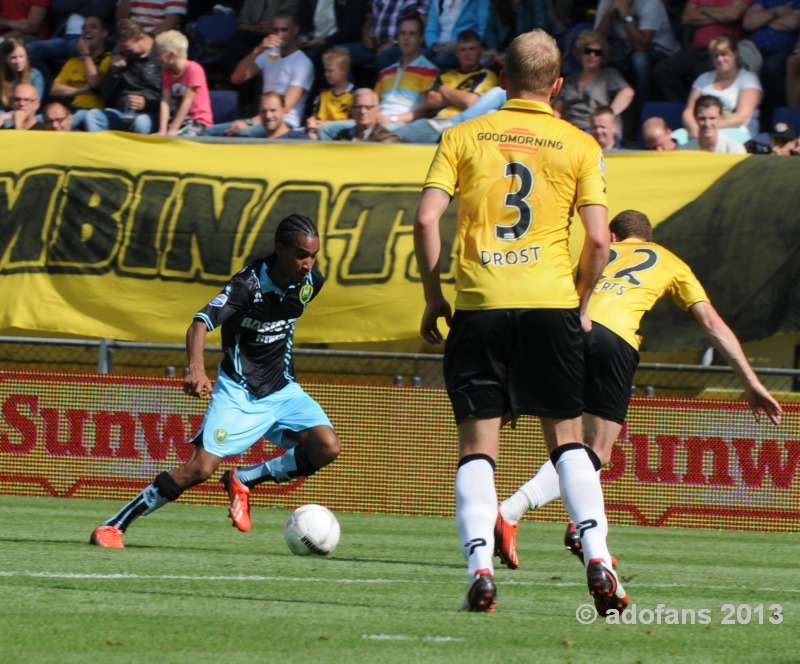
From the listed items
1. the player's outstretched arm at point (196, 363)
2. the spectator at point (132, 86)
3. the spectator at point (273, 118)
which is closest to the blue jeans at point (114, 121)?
the spectator at point (132, 86)

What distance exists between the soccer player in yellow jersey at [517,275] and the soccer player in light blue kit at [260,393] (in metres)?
3.07

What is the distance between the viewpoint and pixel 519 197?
19.2ft

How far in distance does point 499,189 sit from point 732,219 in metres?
7.57

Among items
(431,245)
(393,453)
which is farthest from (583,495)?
(393,453)

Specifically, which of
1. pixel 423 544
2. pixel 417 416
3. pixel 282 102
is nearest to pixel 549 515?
pixel 417 416

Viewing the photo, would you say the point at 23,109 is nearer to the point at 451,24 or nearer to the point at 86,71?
the point at 86,71

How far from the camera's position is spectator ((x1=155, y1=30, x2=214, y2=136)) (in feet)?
52.8

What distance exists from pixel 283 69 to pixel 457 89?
2.34 m

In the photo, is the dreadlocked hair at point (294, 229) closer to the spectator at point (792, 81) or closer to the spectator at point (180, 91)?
the spectator at point (180, 91)

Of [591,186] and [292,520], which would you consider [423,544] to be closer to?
[292,520]

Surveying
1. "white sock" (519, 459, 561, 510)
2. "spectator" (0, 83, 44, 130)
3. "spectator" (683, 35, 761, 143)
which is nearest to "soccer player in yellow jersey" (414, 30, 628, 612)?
"white sock" (519, 459, 561, 510)

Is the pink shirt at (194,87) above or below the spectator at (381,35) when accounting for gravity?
below

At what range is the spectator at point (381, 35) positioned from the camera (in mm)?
16594

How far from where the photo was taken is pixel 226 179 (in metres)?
14.1
